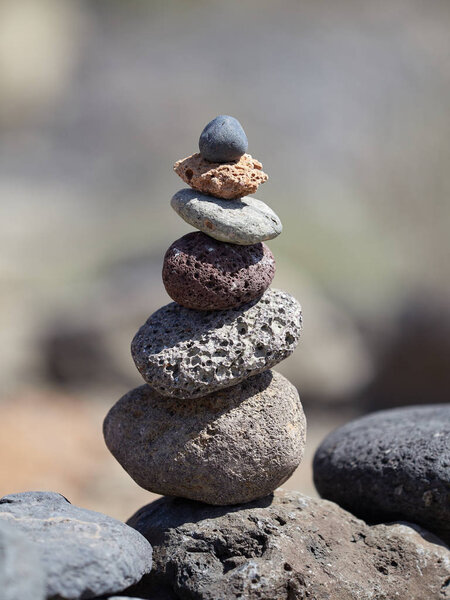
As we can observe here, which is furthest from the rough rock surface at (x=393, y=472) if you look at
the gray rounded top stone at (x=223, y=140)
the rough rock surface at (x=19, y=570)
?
the rough rock surface at (x=19, y=570)

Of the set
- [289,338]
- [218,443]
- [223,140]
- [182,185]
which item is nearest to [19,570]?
[218,443]

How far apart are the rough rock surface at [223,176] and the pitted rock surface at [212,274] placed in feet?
0.86

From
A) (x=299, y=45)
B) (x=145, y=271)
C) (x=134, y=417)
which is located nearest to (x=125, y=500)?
(x=145, y=271)

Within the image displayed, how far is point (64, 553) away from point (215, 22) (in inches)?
782

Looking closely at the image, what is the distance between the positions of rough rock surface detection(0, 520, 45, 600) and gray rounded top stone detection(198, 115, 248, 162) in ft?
6.81

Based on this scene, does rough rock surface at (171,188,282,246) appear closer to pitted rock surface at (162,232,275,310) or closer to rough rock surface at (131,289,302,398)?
pitted rock surface at (162,232,275,310)

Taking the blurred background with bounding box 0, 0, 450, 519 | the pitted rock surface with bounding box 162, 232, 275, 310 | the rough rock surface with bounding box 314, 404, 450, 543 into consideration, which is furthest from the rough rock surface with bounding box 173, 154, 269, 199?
the blurred background with bounding box 0, 0, 450, 519

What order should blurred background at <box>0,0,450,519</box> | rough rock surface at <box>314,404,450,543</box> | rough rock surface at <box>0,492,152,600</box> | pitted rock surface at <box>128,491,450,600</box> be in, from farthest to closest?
blurred background at <box>0,0,450,519</box>
rough rock surface at <box>314,404,450,543</box>
pitted rock surface at <box>128,491,450,600</box>
rough rock surface at <box>0,492,152,600</box>

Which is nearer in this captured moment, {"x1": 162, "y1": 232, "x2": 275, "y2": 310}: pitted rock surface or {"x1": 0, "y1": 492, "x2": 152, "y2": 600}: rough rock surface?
{"x1": 0, "y1": 492, "x2": 152, "y2": 600}: rough rock surface

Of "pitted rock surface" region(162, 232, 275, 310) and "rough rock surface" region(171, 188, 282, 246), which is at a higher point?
"rough rock surface" region(171, 188, 282, 246)

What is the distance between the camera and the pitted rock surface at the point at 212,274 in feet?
12.4

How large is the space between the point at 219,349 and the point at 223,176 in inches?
35.1

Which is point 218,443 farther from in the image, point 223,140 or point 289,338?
point 223,140

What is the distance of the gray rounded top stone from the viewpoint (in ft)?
12.4
